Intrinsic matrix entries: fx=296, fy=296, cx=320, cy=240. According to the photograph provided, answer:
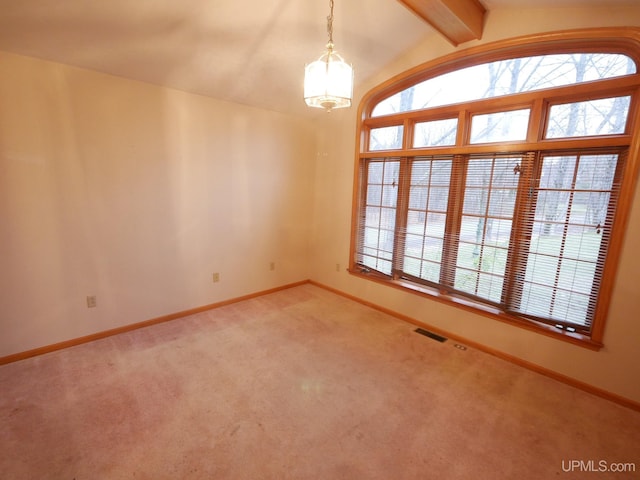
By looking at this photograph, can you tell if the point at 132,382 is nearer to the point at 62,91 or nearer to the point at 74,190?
the point at 74,190

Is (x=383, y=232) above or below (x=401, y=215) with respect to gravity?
below

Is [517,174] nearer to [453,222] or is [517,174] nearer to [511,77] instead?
[453,222]

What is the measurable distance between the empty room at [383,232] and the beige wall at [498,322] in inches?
0.7

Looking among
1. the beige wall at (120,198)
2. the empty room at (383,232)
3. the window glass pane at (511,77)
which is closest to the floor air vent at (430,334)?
the empty room at (383,232)

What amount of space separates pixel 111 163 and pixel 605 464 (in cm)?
418

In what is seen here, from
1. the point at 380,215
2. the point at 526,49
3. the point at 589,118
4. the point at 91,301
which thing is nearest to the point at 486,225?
the point at 589,118

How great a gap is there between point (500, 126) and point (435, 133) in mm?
619

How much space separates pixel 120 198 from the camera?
2.79 meters

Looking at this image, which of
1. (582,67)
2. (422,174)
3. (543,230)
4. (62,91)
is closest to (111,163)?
(62,91)

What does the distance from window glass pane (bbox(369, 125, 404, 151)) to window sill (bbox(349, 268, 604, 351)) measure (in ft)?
5.27

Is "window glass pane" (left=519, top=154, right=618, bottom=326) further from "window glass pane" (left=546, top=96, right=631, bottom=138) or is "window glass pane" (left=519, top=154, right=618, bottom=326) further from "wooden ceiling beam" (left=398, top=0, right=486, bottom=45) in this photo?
"wooden ceiling beam" (left=398, top=0, right=486, bottom=45)

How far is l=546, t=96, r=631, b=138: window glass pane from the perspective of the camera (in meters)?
2.19

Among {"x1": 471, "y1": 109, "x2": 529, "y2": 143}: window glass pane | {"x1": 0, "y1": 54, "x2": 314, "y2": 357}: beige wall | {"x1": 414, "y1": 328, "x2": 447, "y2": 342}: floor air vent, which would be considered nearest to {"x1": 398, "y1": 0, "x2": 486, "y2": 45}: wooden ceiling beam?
{"x1": 471, "y1": 109, "x2": 529, "y2": 143}: window glass pane

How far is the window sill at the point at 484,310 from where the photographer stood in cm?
239
